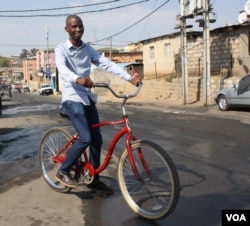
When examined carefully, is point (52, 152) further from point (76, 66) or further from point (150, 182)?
point (150, 182)

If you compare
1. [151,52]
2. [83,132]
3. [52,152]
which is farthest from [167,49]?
[83,132]

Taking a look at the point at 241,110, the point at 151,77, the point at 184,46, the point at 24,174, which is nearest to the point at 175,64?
the point at 151,77

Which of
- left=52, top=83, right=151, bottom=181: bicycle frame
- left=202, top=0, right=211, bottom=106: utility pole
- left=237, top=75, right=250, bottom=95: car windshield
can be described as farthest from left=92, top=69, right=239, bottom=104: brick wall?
left=52, top=83, right=151, bottom=181: bicycle frame

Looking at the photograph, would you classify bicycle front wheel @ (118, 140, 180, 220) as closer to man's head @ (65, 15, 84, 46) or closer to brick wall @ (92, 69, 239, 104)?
man's head @ (65, 15, 84, 46)

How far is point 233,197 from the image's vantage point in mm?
4859

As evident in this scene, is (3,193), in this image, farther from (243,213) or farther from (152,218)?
(243,213)

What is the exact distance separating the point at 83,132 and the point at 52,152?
99 centimetres

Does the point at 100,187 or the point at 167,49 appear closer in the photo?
the point at 100,187

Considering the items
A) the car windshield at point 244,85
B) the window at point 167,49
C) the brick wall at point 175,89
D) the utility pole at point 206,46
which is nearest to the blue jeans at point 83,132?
the car windshield at point 244,85

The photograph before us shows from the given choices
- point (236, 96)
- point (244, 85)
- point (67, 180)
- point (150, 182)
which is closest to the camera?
point (150, 182)

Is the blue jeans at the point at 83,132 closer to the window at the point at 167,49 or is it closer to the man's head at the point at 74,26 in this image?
the man's head at the point at 74,26

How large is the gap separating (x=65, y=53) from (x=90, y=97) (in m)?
0.57

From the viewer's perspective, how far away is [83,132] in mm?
4707

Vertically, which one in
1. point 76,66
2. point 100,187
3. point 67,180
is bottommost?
point 100,187
